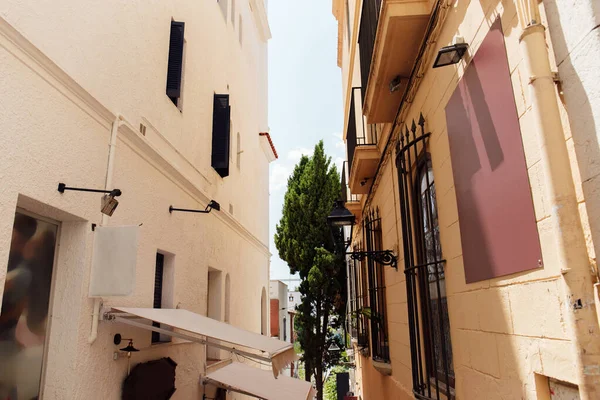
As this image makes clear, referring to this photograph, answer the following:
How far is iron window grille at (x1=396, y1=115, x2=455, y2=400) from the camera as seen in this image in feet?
13.0

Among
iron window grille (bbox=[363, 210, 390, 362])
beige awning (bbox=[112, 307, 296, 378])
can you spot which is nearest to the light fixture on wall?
→ beige awning (bbox=[112, 307, 296, 378])

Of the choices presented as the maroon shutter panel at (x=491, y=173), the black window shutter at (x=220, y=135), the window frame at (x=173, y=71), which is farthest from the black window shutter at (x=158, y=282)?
the maroon shutter panel at (x=491, y=173)

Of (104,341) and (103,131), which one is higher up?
(103,131)

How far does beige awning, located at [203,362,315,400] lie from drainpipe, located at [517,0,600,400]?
5625mm

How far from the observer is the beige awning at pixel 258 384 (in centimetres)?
696

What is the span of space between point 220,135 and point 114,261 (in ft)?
16.9

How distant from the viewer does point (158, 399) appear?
18.0 ft

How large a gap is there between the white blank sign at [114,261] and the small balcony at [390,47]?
2820mm

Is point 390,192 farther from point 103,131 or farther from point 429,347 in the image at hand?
point 103,131

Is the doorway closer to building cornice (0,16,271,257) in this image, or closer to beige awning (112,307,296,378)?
beige awning (112,307,296,378)

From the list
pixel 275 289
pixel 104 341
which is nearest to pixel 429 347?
pixel 104 341

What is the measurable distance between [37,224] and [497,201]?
12.1ft

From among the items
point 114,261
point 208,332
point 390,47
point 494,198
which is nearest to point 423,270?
point 494,198

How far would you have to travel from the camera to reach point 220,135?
9.13 m
